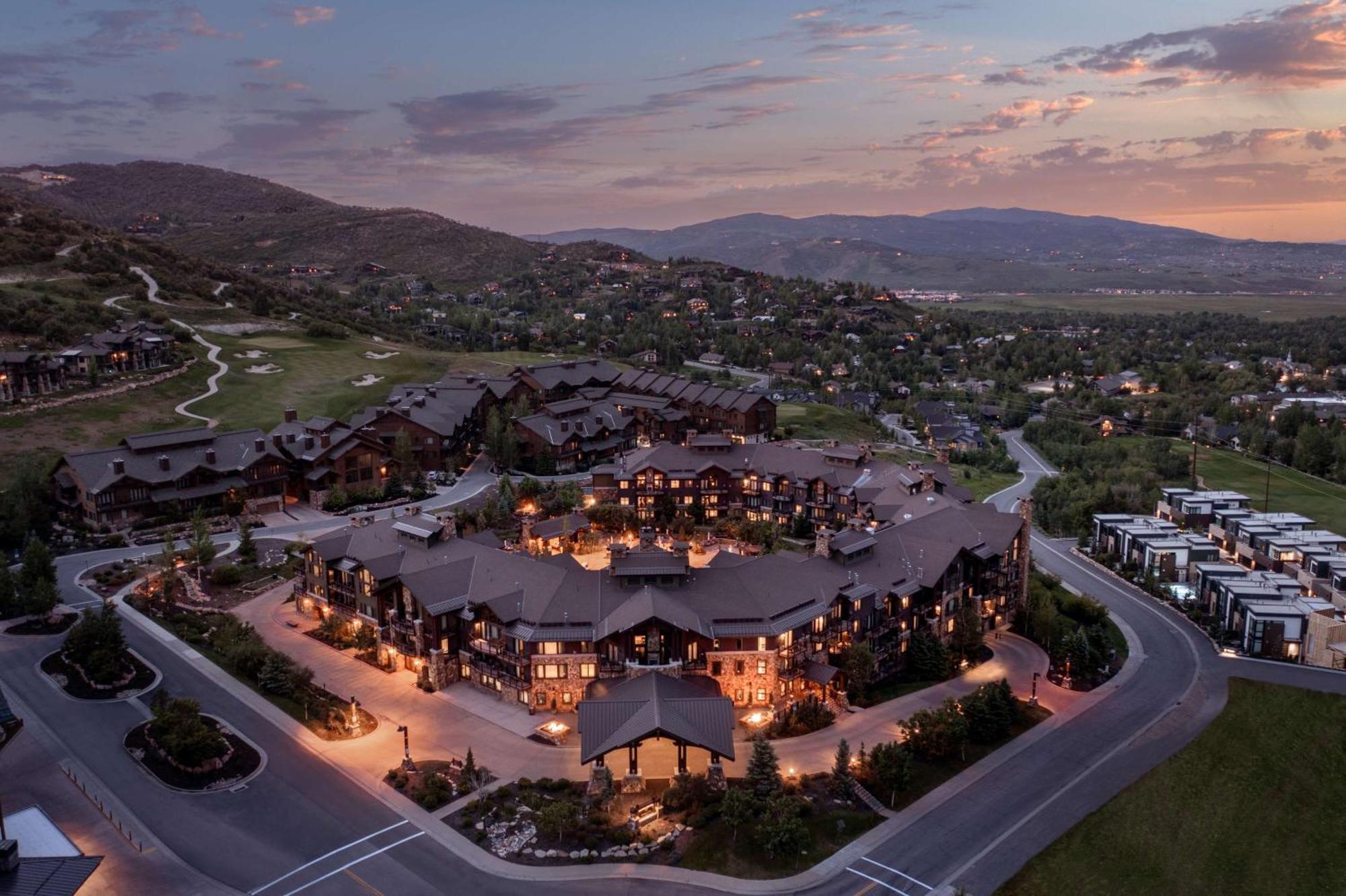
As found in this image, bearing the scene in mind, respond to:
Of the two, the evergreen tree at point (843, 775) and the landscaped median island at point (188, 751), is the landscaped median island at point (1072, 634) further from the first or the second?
the landscaped median island at point (188, 751)

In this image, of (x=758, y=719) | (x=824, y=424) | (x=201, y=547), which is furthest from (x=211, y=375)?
(x=758, y=719)

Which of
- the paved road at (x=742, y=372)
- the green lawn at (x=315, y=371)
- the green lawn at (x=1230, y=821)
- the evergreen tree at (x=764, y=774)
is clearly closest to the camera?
Answer: the green lawn at (x=1230, y=821)

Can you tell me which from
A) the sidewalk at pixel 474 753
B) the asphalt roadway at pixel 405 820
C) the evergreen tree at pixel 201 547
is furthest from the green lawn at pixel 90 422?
the asphalt roadway at pixel 405 820

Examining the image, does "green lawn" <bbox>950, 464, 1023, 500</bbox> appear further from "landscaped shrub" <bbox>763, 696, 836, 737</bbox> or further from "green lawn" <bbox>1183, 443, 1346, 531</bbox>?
"landscaped shrub" <bbox>763, 696, 836, 737</bbox>

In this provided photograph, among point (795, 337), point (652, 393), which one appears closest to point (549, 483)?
point (652, 393)

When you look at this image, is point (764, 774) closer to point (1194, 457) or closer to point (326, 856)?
point (326, 856)

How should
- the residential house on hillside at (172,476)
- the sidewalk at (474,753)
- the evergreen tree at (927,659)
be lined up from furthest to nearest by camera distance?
the residential house on hillside at (172,476)
the evergreen tree at (927,659)
the sidewalk at (474,753)

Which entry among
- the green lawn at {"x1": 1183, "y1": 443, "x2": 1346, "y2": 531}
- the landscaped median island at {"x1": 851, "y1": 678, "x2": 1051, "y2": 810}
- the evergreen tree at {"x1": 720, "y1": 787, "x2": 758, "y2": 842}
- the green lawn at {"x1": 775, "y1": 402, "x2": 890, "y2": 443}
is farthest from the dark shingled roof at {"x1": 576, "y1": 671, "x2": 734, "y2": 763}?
the green lawn at {"x1": 1183, "y1": 443, "x2": 1346, "y2": 531}
